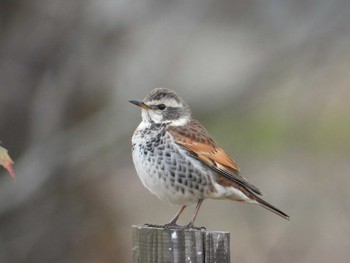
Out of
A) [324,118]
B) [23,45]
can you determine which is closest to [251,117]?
[324,118]

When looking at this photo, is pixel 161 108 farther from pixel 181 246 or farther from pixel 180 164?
pixel 181 246

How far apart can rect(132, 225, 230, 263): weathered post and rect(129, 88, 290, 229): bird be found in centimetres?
155

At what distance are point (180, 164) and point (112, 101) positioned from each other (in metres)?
4.69

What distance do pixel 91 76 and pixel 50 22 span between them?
79 cm

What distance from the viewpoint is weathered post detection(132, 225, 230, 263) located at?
564 centimetres

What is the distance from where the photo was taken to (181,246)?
5.65 metres

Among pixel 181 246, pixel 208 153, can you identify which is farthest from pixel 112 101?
pixel 181 246

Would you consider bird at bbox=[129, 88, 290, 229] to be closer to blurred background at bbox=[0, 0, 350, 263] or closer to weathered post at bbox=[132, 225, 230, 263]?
weathered post at bbox=[132, 225, 230, 263]

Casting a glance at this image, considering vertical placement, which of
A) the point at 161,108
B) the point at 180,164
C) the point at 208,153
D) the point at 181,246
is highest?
the point at 161,108

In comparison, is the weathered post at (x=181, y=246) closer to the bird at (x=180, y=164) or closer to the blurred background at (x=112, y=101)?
the bird at (x=180, y=164)

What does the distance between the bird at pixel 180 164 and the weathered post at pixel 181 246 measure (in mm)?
1552

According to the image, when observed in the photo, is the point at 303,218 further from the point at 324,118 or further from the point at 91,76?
the point at 324,118

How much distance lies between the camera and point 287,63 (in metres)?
11.8

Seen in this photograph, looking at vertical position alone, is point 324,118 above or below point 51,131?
above
